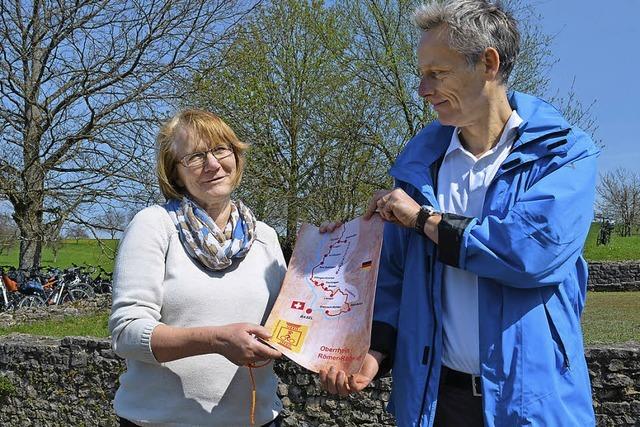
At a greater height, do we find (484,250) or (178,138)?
(178,138)

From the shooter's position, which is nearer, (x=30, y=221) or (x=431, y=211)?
(x=431, y=211)

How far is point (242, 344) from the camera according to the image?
80.7 inches

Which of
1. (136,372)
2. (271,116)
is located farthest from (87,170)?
(136,372)

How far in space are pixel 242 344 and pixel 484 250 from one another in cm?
73

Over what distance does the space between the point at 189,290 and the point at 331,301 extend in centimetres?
46

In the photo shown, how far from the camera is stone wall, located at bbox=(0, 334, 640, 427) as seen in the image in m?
4.91

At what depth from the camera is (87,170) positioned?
47.6 ft

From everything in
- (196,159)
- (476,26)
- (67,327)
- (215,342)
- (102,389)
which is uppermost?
(476,26)

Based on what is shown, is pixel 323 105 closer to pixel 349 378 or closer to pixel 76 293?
pixel 76 293

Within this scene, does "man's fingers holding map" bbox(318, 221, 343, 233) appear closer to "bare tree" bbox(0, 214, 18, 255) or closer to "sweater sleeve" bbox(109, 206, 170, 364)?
"sweater sleeve" bbox(109, 206, 170, 364)

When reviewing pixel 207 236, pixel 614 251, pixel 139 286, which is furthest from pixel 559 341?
pixel 614 251

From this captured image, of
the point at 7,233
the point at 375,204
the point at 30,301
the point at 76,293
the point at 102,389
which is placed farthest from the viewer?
the point at 76,293

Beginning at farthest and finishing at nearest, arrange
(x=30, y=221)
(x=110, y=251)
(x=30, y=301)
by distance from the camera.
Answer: (x=30, y=301) < (x=30, y=221) < (x=110, y=251)

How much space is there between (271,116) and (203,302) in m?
17.5
